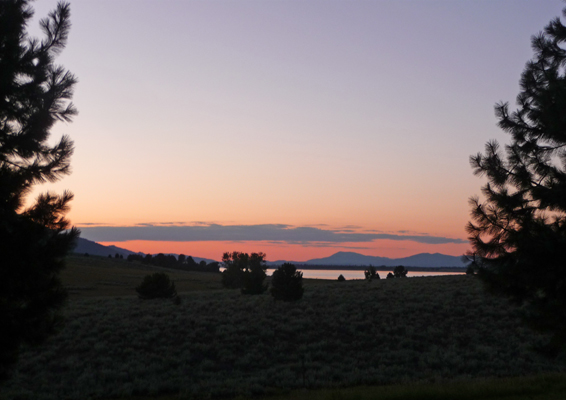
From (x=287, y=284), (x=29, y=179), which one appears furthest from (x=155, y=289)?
(x=29, y=179)

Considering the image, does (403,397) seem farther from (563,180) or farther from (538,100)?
(538,100)

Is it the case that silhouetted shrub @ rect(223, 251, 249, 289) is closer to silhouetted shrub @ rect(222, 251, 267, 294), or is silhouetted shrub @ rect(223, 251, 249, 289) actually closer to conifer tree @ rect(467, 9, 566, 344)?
silhouetted shrub @ rect(222, 251, 267, 294)

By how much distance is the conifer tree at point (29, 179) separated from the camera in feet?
26.5

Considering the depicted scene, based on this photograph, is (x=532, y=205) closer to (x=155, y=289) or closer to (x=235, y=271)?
(x=155, y=289)

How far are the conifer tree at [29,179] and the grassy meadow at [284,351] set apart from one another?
6.52 m

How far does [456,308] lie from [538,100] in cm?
2053

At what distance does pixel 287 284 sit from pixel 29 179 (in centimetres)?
2528

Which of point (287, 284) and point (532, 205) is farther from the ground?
point (532, 205)

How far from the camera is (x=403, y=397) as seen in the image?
1112 centimetres

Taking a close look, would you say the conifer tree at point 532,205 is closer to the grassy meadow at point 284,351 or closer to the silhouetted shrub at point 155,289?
the grassy meadow at point 284,351

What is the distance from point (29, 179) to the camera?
28.2 ft

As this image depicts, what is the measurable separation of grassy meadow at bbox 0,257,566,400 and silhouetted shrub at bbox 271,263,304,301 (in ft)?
5.62

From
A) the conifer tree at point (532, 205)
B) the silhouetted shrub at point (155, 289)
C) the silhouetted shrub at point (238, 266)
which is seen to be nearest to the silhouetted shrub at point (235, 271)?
the silhouetted shrub at point (238, 266)

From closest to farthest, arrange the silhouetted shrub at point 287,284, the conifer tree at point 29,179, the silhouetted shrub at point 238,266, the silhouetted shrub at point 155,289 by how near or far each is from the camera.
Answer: the conifer tree at point 29,179, the silhouetted shrub at point 287,284, the silhouetted shrub at point 155,289, the silhouetted shrub at point 238,266
